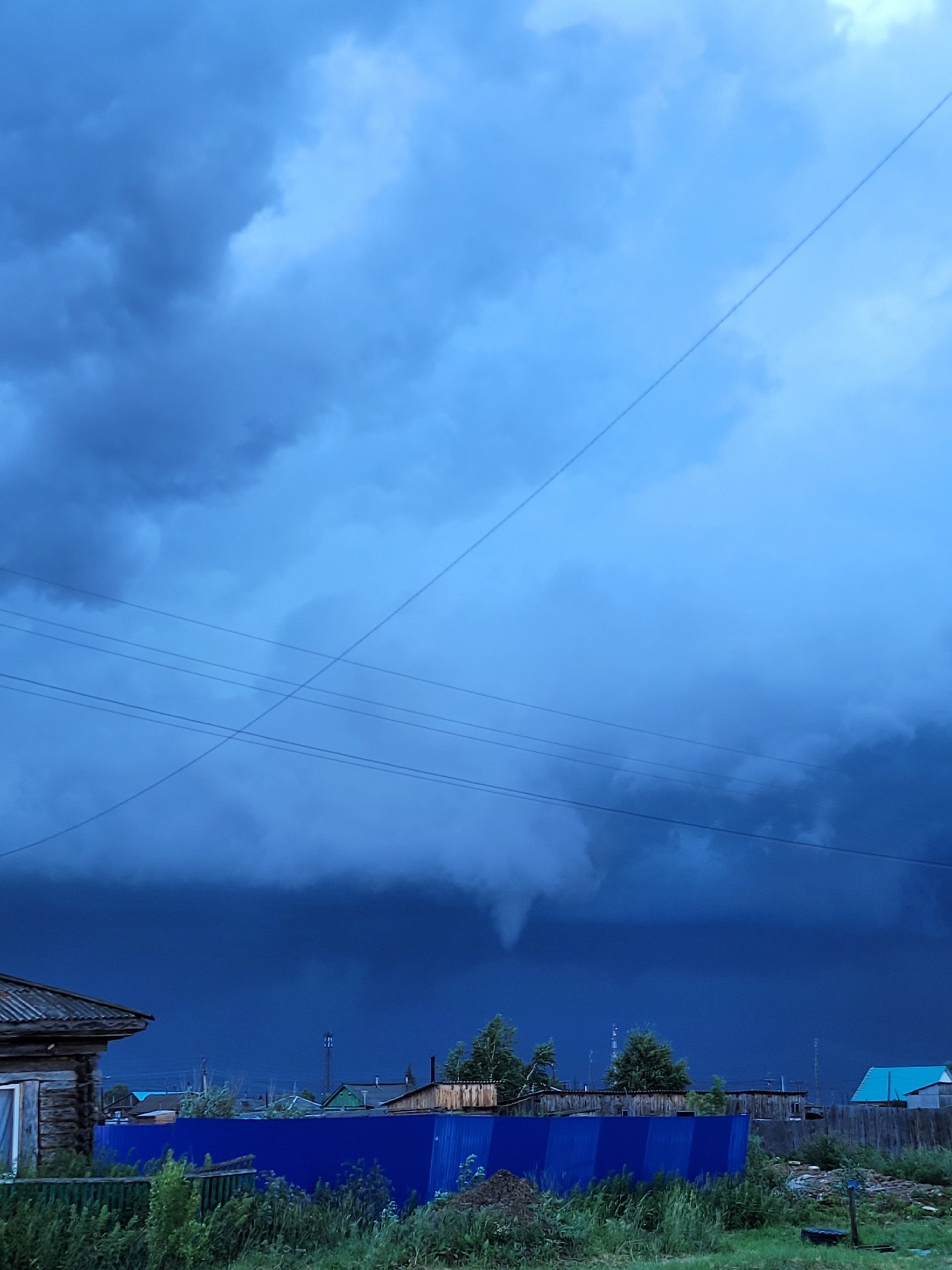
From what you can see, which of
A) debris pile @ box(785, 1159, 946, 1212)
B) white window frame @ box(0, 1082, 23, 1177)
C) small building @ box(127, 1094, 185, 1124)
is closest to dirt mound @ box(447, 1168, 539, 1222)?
white window frame @ box(0, 1082, 23, 1177)

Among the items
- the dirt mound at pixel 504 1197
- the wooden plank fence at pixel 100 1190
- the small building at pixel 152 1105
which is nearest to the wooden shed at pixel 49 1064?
the wooden plank fence at pixel 100 1190

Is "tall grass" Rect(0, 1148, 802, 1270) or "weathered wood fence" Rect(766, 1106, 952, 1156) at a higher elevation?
"tall grass" Rect(0, 1148, 802, 1270)

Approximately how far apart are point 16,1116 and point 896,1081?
72053 mm

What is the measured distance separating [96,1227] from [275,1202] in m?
3.57

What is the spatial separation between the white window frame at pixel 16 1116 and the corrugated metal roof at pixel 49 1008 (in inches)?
44.6

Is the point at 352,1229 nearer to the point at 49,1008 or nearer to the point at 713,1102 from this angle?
the point at 49,1008

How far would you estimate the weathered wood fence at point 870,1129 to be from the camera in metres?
38.7

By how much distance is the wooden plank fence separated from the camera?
596 inches

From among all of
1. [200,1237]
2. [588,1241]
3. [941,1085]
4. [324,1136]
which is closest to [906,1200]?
[588,1241]

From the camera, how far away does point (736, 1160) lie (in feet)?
80.0

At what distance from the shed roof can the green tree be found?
41.4 meters

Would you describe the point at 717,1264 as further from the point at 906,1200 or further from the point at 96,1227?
the point at 906,1200

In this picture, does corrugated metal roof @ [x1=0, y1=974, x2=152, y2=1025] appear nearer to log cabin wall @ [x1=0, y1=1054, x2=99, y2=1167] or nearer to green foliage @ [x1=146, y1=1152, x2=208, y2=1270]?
log cabin wall @ [x1=0, y1=1054, x2=99, y2=1167]

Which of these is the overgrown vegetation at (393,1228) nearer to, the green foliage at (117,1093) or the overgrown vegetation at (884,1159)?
the overgrown vegetation at (884,1159)
